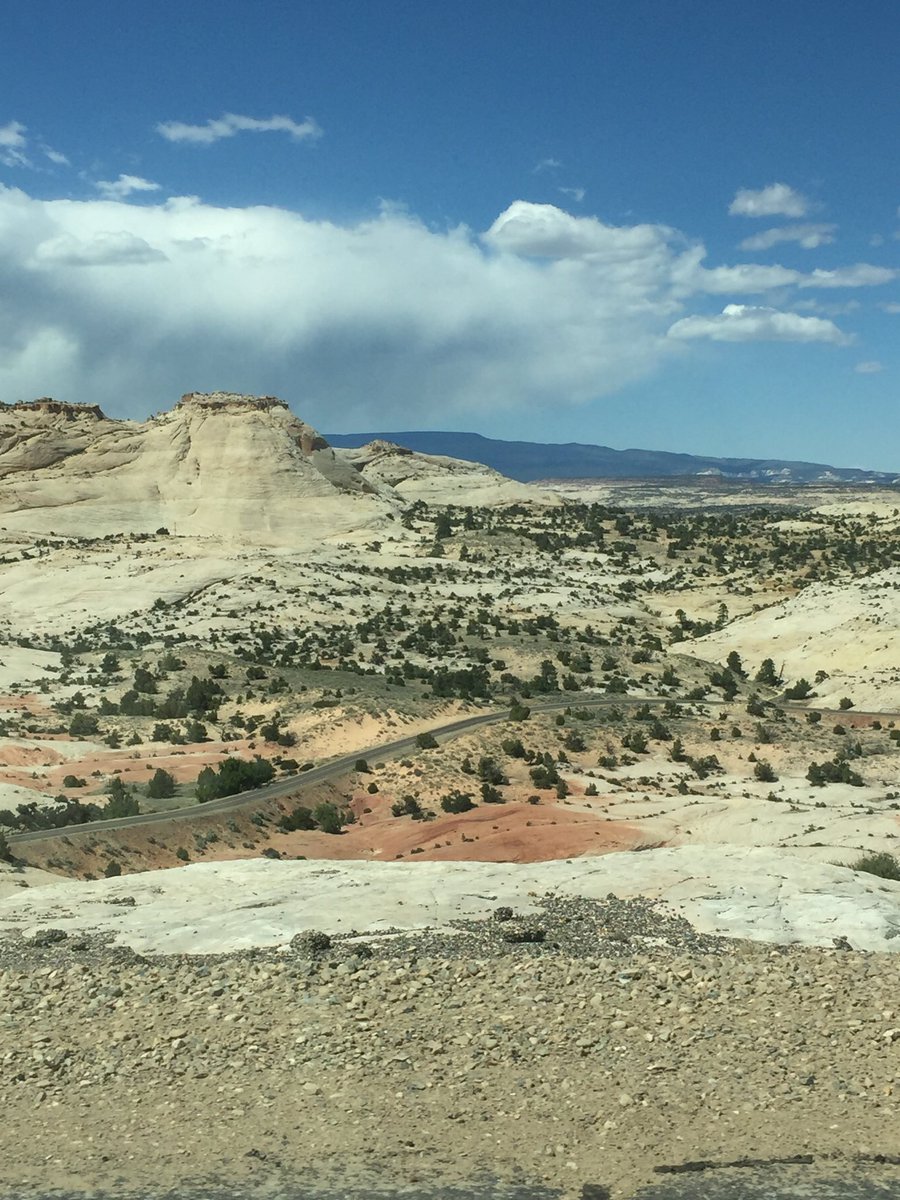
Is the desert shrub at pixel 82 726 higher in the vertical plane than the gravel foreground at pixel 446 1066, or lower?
lower

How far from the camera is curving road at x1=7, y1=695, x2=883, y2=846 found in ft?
137

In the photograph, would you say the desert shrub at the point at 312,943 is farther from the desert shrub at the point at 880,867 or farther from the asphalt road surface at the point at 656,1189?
the desert shrub at the point at 880,867

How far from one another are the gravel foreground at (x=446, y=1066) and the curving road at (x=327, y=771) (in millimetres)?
24377

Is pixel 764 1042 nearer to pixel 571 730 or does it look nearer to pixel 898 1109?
pixel 898 1109

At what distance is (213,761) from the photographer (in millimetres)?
54812

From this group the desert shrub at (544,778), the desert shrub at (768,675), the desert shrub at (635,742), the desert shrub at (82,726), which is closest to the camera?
the desert shrub at (544,778)

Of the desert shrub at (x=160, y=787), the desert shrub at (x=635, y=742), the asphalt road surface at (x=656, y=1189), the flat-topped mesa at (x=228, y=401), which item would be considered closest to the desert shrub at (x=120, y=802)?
the desert shrub at (x=160, y=787)

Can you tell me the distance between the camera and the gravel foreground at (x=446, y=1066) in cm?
1234

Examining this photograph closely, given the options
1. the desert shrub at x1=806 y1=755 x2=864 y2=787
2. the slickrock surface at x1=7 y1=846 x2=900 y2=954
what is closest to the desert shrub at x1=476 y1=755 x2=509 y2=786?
the desert shrub at x1=806 y1=755 x2=864 y2=787

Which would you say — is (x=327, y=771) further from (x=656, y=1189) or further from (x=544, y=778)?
(x=656, y=1189)

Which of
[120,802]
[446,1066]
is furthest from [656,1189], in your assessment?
[120,802]

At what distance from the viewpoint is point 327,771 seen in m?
53.3

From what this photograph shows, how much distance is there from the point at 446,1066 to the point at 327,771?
3943 centimetres

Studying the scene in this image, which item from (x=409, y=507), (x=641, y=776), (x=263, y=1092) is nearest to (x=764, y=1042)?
(x=263, y=1092)
